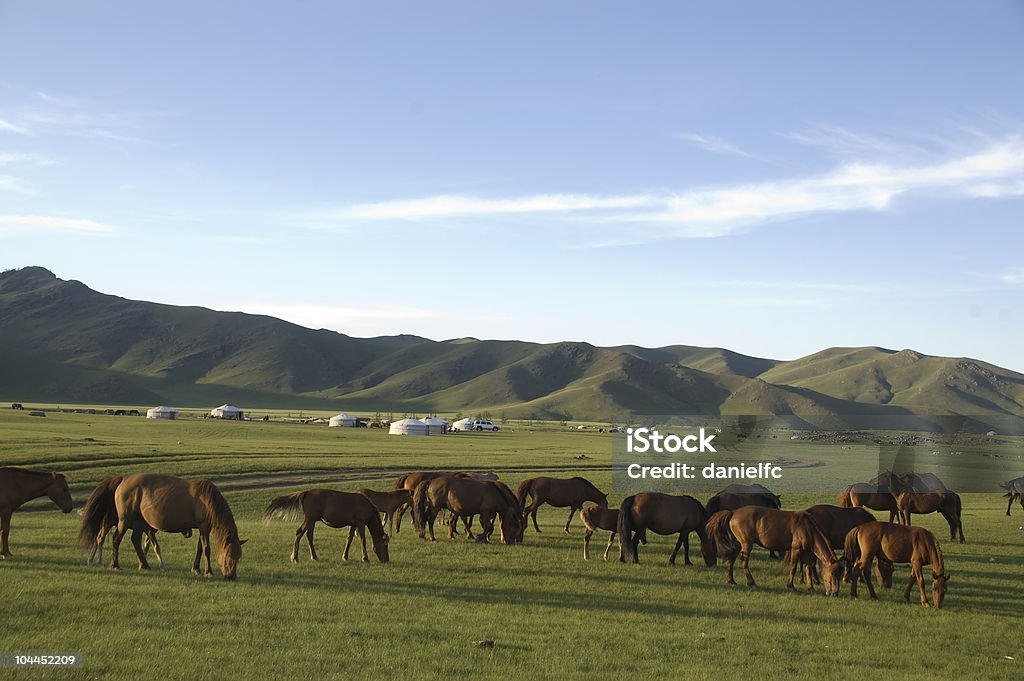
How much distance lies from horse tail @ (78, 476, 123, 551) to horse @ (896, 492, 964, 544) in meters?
22.3

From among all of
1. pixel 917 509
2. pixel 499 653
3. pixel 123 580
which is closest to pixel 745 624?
pixel 499 653

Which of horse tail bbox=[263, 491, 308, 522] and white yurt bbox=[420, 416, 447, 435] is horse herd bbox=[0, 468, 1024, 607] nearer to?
horse tail bbox=[263, 491, 308, 522]

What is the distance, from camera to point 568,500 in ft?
80.3

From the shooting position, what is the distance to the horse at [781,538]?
16328mm

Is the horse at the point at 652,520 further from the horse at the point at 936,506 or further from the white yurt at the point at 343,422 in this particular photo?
the white yurt at the point at 343,422

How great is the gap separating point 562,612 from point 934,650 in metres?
5.70

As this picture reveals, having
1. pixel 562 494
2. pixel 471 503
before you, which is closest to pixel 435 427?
pixel 562 494

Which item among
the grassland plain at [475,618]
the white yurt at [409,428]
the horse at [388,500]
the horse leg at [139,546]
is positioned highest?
the white yurt at [409,428]

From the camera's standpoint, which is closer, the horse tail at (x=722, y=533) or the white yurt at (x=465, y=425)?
the horse tail at (x=722, y=533)

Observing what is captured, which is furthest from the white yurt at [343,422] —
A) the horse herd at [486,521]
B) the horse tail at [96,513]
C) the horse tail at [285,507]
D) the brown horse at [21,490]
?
the horse tail at [96,513]

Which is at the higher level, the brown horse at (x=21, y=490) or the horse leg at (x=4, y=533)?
the brown horse at (x=21, y=490)

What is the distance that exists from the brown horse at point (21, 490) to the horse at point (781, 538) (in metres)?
14.3

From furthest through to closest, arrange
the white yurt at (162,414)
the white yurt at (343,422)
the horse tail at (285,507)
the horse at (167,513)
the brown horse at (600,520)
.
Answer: the white yurt at (162,414), the white yurt at (343,422), the brown horse at (600,520), the horse tail at (285,507), the horse at (167,513)

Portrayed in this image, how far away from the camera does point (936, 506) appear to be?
25.5 metres
